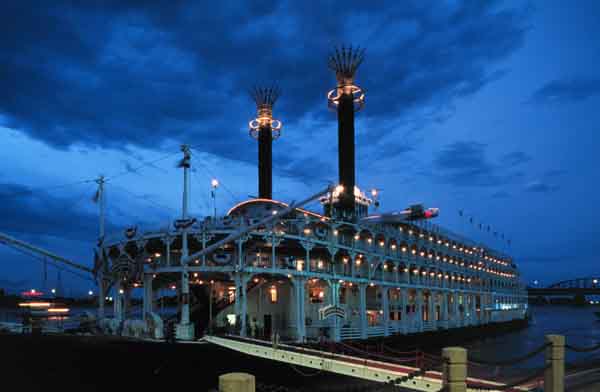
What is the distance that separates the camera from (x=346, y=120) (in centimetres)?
5784

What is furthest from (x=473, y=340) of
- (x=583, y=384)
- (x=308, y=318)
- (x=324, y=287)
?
(x=583, y=384)

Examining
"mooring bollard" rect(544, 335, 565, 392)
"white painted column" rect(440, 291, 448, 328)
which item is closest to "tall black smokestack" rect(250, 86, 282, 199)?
"white painted column" rect(440, 291, 448, 328)

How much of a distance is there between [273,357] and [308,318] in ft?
48.0

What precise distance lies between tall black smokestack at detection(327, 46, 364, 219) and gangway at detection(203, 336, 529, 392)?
1005 inches

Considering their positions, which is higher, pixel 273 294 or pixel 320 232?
pixel 320 232

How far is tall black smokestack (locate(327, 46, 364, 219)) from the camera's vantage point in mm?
53625

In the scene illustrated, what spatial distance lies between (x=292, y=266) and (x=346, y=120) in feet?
89.9

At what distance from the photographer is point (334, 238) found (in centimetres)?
3794

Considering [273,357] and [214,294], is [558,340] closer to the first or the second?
[273,357]

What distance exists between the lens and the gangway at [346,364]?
15977 mm

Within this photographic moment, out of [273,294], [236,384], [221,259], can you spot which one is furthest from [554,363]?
[273,294]

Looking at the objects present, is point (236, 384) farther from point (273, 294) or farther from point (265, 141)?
point (265, 141)

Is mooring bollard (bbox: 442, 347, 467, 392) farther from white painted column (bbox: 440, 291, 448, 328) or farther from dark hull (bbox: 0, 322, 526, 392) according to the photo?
white painted column (bbox: 440, 291, 448, 328)

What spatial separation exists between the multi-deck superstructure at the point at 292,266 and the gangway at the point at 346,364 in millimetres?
3932
